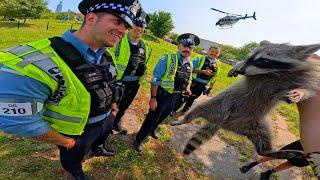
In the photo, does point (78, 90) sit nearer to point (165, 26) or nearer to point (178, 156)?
point (178, 156)

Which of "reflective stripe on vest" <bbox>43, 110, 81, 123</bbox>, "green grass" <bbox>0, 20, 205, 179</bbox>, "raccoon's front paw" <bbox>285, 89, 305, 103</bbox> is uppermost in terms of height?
"raccoon's front paw" <bbox>285, 89, 305, 103</bbox>

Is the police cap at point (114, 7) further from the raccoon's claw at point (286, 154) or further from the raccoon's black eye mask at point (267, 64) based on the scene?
the raccoon's claw at point (286, 154)

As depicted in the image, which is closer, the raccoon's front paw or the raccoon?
the raccoon's front paw

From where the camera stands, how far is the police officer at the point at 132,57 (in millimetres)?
5492

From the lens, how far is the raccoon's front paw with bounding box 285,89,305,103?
3908 mm

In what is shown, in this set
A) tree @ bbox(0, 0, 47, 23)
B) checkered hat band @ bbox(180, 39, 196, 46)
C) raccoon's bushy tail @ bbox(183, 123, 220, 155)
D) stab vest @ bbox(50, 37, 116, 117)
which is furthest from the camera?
tree @ bbox(0, 0, 47, 23)

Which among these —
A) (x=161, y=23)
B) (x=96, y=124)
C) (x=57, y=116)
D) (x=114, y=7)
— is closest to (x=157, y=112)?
(x=96, y=124)

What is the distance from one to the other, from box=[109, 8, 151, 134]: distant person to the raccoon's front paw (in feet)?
8.66

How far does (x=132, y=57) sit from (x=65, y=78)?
301 centimetres

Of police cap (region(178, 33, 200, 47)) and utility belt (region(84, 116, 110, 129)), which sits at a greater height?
police cap (region(178, 33, 200, 47))

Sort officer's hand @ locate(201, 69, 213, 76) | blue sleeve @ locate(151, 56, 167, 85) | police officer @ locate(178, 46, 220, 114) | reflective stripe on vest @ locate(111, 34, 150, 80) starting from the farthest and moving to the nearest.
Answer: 1. police officer @ locate(178, 46, 220, 114)
2. officer's hand @ locate(201, 69, 213, 76)
3. blue sleeve @ locate(151, 56, 167, 85)
4. reflective stripe on vest @ locate(111, 34, 150, 80)

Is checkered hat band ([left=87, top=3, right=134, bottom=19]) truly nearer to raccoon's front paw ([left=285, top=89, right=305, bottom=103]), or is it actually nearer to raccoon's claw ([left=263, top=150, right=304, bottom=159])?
raccoon's front paw ([left=285, top=89, right=305, bottom=103])

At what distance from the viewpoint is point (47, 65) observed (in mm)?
2721

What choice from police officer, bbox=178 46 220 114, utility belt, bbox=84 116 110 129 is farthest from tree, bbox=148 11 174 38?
utility belt, bbox=84 116 110 129
